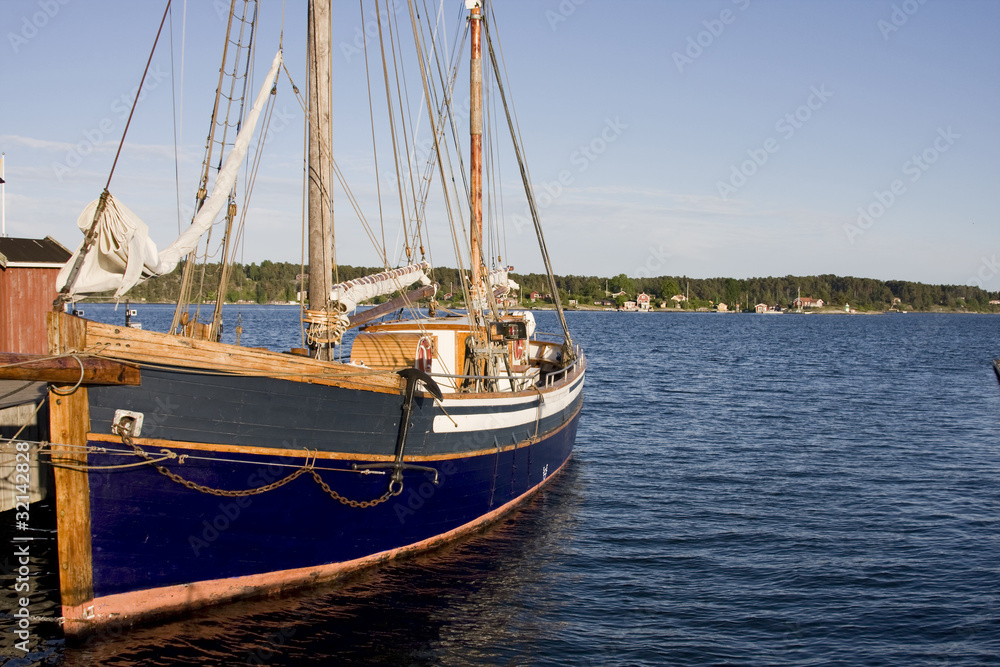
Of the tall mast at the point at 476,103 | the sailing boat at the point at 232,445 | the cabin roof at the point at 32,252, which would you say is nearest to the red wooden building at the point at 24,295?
the cabin roof at the point at 32,252

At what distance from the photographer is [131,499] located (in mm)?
9734

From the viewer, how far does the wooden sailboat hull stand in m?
9.48

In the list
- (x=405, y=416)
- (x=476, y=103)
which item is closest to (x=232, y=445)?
(x=405, y=416)

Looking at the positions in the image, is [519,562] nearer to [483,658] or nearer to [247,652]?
[483,658]

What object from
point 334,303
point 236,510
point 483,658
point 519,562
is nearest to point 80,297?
point 236,510

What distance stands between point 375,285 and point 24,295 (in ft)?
40.2

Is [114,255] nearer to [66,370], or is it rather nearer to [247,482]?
[66,370]

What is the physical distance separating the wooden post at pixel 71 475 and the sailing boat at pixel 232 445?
17mm

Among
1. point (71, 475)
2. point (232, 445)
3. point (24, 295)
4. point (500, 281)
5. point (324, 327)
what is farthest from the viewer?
point (500, 281)

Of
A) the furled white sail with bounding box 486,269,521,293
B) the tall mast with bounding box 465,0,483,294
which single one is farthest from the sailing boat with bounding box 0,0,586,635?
the furled white sail with bounding box 486,269,521,293

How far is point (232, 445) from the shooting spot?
10258 mm

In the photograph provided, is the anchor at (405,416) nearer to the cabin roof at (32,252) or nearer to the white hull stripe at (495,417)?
the white hull stripe at (495,417)

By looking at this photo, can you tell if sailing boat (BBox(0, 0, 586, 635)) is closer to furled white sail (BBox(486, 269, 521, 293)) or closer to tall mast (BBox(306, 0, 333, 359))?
tall mast (BBox(306, 0, 333, 359))

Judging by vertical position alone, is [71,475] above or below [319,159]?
below
